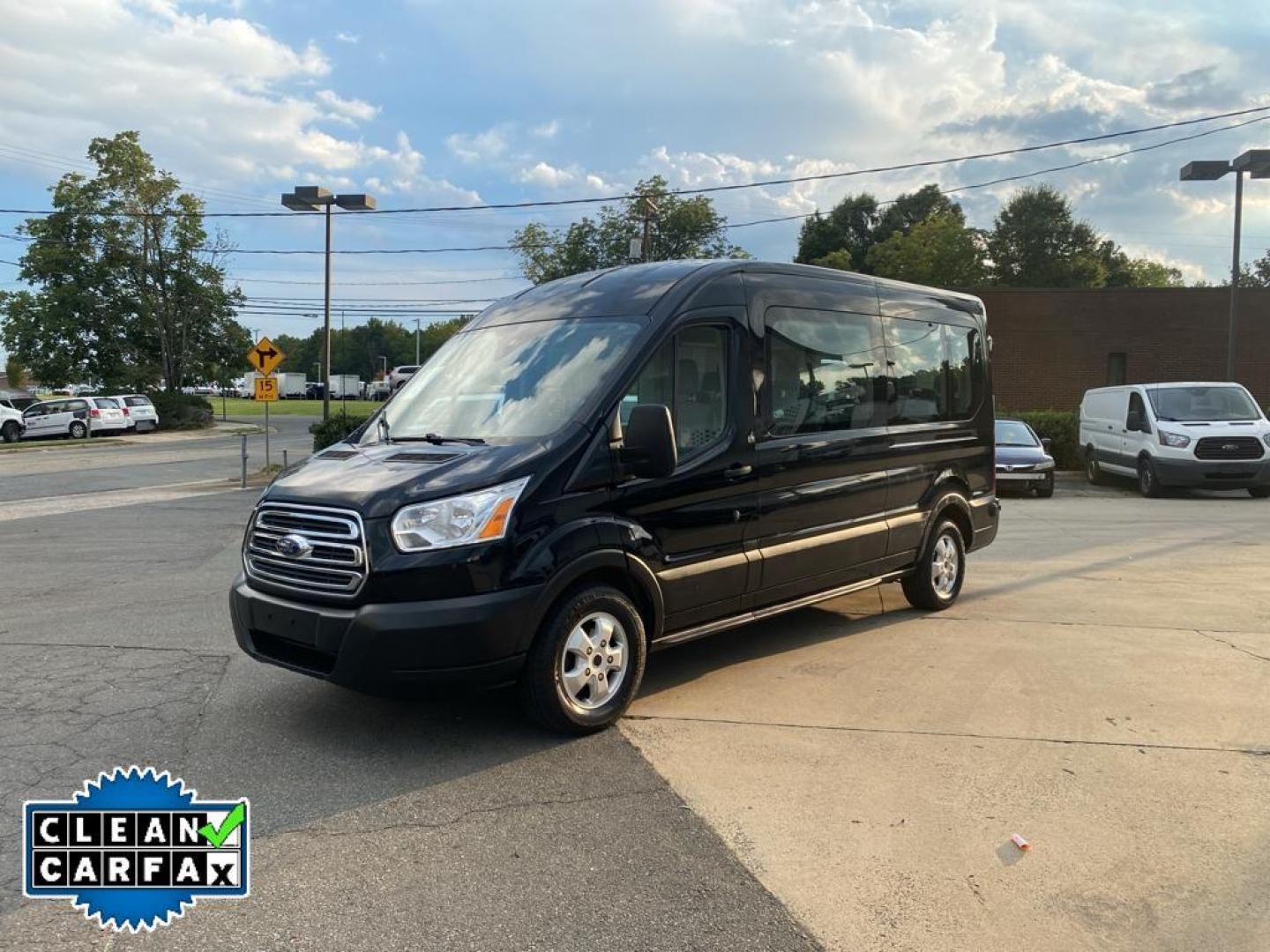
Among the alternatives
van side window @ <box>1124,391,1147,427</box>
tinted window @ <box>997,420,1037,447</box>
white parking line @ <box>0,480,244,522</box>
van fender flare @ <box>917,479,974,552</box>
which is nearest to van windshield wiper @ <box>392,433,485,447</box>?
van fender flare @ <box>917,479,974,552</box>

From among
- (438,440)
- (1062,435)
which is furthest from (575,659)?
(1062,435)

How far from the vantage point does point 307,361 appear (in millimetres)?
140000

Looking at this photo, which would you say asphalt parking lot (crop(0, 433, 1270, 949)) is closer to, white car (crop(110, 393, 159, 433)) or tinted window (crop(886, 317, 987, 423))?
tinted window (crop(886, 317, 987, 423))

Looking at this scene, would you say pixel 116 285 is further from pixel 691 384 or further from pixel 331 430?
pixel 691 384

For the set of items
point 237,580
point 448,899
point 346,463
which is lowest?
point 448,899

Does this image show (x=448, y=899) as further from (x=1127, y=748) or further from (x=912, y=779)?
(x=1127, y=748)

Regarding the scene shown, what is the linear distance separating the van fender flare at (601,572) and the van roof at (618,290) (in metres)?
1.39

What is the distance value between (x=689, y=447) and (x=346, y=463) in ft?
5.88

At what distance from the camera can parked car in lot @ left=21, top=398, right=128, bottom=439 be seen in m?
34.5

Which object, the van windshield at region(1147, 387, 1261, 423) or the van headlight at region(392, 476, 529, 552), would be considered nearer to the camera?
the van headlight at region(392, 476, 529, 552)

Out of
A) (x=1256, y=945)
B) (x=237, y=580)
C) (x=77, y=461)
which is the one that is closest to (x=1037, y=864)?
(x=1256, y=945)

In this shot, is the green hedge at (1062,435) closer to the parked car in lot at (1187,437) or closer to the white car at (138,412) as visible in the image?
the parked car in lot at (1187,437)

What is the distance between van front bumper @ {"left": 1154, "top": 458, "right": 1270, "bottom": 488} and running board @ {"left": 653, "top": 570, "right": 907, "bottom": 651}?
1201 centimetres

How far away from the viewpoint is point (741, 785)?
400 centimetres
